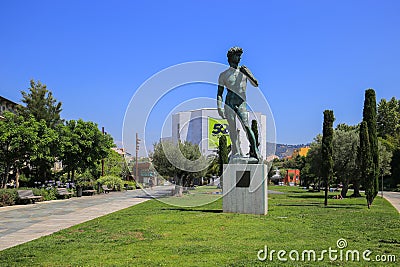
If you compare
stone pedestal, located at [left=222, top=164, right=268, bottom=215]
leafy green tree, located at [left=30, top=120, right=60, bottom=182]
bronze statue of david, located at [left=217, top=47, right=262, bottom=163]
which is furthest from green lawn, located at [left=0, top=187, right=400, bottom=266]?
leafy green tree, located at [left=30, top=120, right=60, bottom=182]

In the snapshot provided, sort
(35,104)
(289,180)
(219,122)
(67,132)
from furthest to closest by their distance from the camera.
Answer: (289,180) < (219,122) < (35,104) < (67,132)

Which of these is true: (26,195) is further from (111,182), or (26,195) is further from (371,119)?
(371,119)

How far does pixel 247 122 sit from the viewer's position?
13883 mm

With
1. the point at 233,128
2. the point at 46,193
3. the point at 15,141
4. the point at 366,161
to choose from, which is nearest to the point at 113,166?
the point at 46,193

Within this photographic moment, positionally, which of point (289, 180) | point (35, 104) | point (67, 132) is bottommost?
point (289, 180)

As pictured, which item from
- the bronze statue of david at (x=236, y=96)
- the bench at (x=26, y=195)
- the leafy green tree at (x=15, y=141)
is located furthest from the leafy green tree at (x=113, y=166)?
the bronze statue of david at (x=236, y=96)

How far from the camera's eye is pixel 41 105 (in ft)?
140

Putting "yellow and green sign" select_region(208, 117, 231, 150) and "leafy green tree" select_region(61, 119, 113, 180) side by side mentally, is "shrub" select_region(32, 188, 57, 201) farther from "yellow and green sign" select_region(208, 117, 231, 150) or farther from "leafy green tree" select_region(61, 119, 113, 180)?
"yellow and green sign" select_region(208, 117, 231, 150)

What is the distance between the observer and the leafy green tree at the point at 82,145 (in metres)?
31.5

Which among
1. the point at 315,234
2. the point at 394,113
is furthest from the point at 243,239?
the point at 394,113

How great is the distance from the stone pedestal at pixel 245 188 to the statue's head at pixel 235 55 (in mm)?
3426

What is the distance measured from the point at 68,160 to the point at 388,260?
1121 inches

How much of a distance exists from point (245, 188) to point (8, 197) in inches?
523

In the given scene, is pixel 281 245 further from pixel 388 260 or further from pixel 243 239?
pixel 388 260
